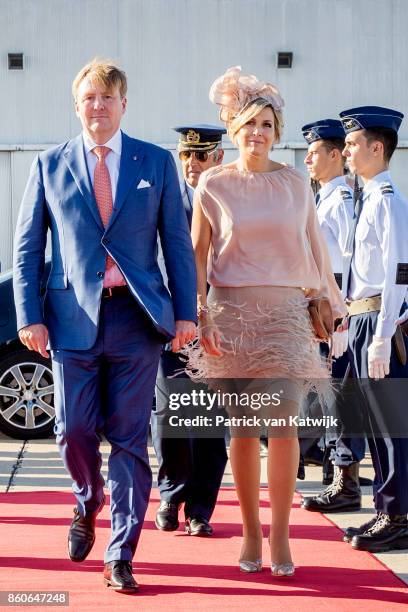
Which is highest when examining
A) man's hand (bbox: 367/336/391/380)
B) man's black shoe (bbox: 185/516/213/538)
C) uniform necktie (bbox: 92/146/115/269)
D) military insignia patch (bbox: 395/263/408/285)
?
uniform necktie (bbox: 92/146/115/269)

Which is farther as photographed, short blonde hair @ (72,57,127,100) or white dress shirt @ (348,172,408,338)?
white dress shirt @ (348,172,408,338)

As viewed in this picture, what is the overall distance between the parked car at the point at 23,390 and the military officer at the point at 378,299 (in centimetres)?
384

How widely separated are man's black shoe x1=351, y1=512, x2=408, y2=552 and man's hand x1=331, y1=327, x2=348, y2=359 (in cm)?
93

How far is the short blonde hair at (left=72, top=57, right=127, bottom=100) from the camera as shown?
503 cm

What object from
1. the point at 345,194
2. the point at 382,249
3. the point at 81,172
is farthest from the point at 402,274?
the point at 345,194

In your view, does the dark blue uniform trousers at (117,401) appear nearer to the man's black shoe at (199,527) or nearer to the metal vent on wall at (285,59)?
the man's black shoe at (199,527)

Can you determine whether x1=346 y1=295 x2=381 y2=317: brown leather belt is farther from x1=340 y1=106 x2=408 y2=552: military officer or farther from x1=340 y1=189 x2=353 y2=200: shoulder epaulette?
x1=340 y1=189 x2=353 y2=200: shoulder epaulette

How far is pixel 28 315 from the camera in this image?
4957 mm

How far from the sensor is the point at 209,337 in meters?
5.23

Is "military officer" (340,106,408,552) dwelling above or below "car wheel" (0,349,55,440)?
above

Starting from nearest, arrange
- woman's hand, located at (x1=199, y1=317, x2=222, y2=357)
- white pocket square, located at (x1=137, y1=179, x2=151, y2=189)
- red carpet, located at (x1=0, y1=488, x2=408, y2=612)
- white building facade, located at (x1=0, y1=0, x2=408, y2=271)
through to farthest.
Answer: red carpet, located at (x1=0, y1=488, x2=408, y2=612)
white pocket square, located at (x1=137, y1=179, x2=151, y2=189)
woman's hand, located at (x1=199, y1=317, x2=222, y2=357)
white building facade, located at (x1=0, y1=0, x2=408, y2=271)

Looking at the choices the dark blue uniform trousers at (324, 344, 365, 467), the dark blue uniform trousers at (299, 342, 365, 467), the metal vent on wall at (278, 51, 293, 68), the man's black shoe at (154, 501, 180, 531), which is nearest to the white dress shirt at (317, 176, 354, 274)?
the dark blue uniform trousers at (299, 342, 365, 467)

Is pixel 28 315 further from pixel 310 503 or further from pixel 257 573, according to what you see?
pixel 310 503

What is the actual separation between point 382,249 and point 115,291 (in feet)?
4.56
